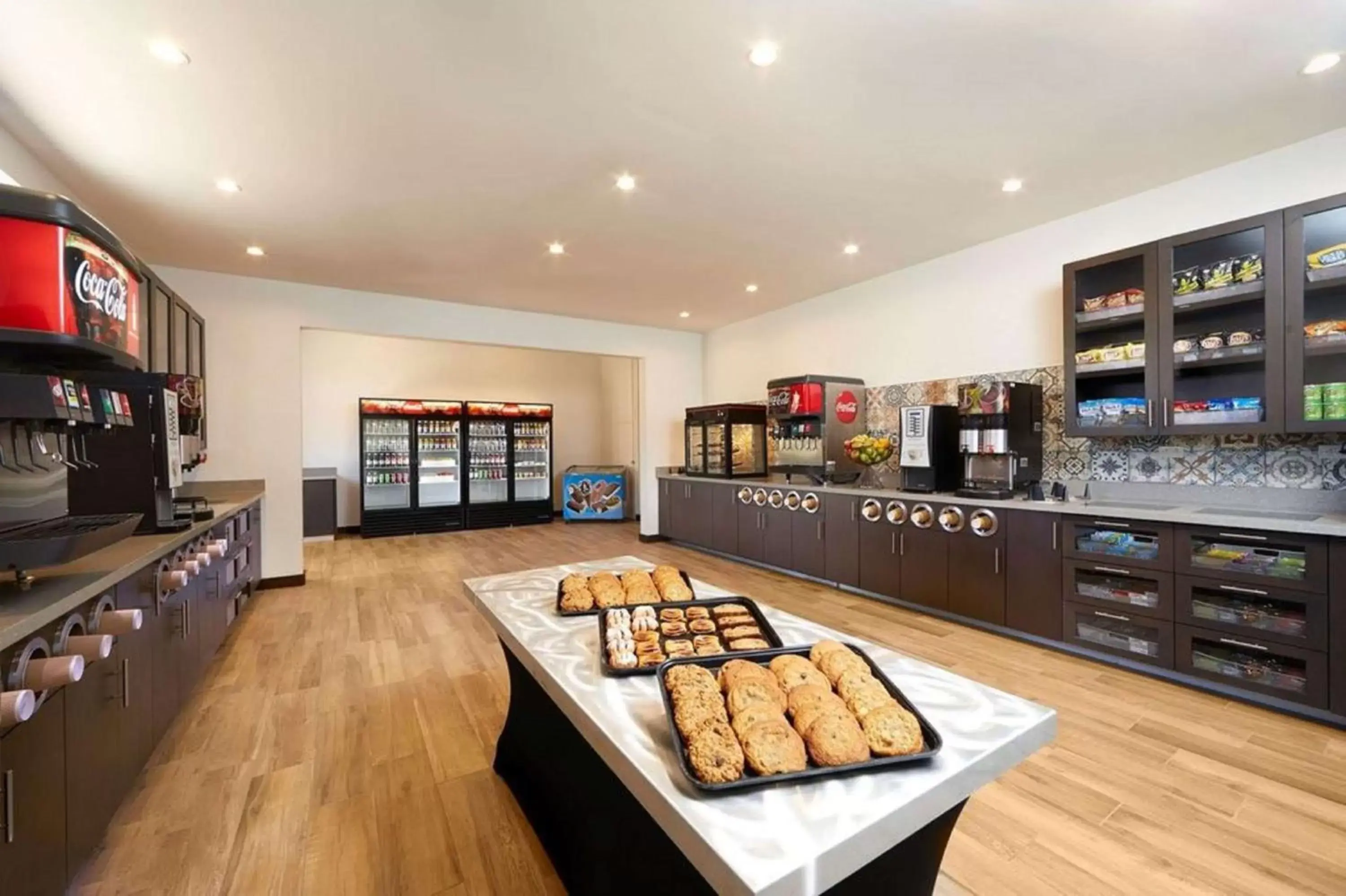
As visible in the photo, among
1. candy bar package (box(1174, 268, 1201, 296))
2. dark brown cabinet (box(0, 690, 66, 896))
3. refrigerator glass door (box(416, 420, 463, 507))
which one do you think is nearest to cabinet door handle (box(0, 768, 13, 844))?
dark brown cabinet (box(0, 690, 66, 896))

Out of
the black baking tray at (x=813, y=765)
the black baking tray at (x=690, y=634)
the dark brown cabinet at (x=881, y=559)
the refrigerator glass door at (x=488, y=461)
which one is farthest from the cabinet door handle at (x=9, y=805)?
the refrigerator glass door at (x=488, y=461)

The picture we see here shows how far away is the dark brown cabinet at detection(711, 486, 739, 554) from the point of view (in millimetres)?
5707

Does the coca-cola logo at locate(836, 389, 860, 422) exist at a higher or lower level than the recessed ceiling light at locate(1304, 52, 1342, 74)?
lower

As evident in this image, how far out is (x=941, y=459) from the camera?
13.4ft

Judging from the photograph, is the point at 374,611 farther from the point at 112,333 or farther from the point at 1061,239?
the point at 1061,239

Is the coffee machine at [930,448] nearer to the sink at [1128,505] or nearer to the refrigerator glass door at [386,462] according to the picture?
the sink at [1128,505]

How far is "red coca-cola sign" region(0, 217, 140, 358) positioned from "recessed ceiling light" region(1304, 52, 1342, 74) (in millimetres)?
4306

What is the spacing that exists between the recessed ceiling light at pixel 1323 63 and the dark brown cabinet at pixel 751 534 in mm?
4195

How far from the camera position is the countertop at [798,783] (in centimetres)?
63

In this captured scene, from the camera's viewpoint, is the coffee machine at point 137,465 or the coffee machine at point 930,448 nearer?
the coffee machine at point 137,465

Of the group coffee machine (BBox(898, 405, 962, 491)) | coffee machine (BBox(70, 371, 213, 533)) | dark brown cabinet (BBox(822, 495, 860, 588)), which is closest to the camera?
coffee machine (BBox(70, 371, 213, 533))

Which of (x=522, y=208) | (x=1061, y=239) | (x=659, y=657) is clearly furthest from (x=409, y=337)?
(x=1061, y=239)

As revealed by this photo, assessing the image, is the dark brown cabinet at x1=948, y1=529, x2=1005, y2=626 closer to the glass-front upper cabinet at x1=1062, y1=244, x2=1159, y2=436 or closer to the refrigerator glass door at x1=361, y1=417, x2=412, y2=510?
the glass-front upper cabinet at x1=1062, y1=244, x2=1159, y2=436

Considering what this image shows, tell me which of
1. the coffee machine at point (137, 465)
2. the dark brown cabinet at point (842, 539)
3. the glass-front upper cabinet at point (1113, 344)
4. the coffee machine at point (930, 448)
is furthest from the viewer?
the dark brown cabinet at point (842, 539)
